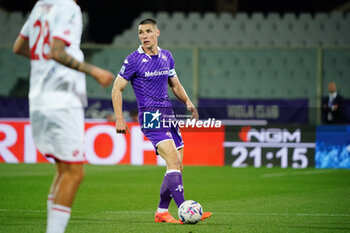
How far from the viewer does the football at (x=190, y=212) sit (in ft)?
21.0

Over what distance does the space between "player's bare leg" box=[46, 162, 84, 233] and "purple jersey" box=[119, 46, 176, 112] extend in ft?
8.36

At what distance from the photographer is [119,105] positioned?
670cm

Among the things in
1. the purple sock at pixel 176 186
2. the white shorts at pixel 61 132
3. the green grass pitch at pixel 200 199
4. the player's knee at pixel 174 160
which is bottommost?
the green grass pitch at pixel 200 199

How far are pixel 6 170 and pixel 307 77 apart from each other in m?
9.61

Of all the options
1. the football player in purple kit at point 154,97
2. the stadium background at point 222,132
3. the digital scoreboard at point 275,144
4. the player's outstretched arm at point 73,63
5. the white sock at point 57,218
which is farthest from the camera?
the digital scoreboard at point 275,144

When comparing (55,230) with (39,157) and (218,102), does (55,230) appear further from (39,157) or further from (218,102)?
(218,102)

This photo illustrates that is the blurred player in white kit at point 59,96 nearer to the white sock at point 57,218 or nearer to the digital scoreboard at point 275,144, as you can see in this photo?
the white sock at point 57,218

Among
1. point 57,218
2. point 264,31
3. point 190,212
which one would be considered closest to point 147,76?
point 190,212

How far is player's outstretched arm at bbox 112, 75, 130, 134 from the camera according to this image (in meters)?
6.52

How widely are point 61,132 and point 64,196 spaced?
16.8 inches

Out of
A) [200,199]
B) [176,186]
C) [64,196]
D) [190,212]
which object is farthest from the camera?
[200,199]

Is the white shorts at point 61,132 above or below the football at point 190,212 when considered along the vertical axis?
above

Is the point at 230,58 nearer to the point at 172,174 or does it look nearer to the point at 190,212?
the point at 172,174

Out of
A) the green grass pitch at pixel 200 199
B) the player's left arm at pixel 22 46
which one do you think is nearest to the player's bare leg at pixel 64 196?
the player's left arm at pixel 22 46
